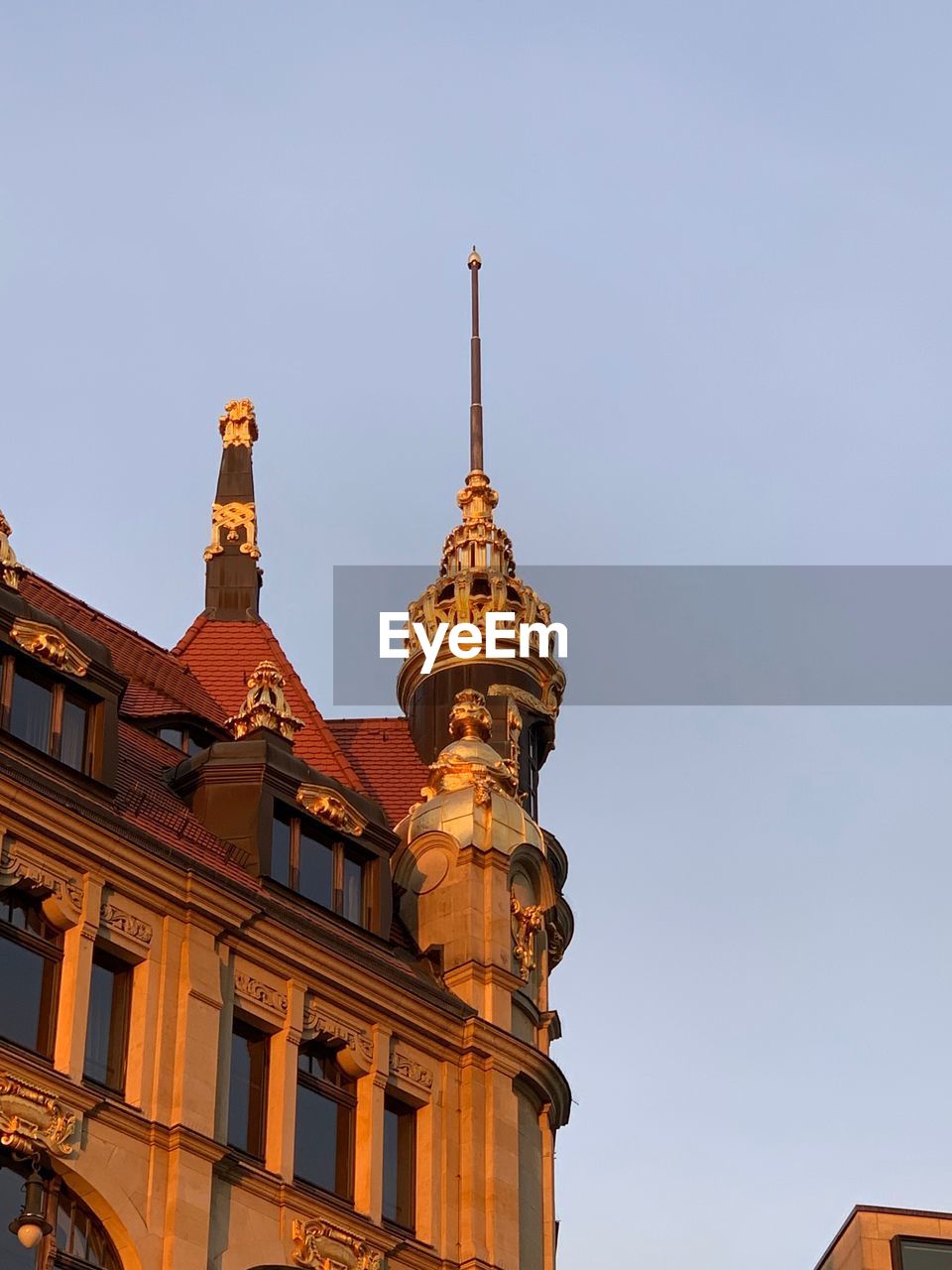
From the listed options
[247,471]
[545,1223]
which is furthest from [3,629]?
[247,471]

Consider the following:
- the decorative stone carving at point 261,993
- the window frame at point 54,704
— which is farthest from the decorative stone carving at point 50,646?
the decorative stone carving at point 261,993

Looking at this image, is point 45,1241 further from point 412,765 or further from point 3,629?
point 412,765

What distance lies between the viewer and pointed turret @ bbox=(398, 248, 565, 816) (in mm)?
66812

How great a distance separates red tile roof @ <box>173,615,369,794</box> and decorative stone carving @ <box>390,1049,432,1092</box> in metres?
8.22

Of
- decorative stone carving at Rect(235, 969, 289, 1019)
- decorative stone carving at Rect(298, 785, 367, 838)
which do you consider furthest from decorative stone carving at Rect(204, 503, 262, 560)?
decorative stone carving at Rect(235, 969, 289, 1019)

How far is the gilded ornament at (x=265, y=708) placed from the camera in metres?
58.4

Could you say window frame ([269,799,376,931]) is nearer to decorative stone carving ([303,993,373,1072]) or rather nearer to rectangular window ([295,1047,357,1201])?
decorative stone carving ([303,993,373,1072])

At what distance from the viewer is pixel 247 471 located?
237ft

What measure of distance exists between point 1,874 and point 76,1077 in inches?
137

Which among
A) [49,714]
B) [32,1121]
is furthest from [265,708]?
[32,1121]

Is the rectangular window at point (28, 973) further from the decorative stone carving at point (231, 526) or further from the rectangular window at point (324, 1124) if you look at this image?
the decorative stone carving at point (231, 526)

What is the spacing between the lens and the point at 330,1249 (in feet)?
168

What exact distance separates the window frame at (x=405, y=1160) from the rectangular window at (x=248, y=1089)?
2.99m

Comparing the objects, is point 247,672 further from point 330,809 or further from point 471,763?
point 330,809
